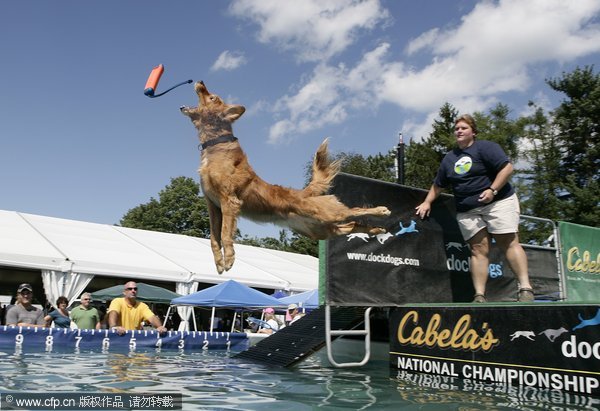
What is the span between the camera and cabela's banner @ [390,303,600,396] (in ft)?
13.2

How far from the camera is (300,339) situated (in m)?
6.27

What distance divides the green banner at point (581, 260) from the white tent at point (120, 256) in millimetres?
12122

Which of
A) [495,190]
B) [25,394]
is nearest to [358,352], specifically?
[495,190]

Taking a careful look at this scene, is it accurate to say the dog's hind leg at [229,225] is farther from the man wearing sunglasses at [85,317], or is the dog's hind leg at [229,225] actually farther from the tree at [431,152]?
the tree at [431,152]

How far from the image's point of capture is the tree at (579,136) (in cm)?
2706

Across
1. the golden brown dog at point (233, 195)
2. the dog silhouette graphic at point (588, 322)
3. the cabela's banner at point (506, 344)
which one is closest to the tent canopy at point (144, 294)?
the cabela's banner at point (506, 344)

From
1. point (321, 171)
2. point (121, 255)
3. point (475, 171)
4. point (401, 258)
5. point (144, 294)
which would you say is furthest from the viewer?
point (121, 255)

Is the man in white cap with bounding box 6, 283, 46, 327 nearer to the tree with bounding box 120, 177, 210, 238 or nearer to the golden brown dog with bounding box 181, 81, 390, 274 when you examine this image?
the golden brown dog with bounding box 181, 81, 390, 274

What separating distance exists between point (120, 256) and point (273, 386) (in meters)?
13.6

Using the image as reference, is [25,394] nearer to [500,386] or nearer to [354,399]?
[354,399]

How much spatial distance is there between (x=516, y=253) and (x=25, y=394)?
4808 millimetres

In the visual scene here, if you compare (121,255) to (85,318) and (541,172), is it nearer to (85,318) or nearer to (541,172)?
(85,318)

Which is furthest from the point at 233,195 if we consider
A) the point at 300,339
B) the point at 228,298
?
the point at 228,298

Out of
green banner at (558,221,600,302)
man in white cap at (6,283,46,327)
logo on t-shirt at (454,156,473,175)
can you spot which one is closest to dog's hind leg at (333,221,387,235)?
logo on t-shirt at (454,156,473,175)
